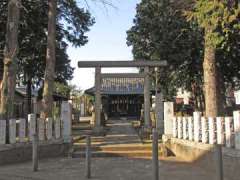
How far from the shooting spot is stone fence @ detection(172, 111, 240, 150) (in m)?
12.9

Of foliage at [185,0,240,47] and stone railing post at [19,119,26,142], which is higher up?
foliage at [185,0,240,47]

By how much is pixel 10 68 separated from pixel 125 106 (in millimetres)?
44440

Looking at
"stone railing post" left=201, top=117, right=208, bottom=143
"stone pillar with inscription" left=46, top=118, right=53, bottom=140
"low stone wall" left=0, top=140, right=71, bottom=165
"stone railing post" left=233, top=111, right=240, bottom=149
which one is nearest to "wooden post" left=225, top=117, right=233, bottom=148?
"stone railing post" left=233, top=111, right=240, bottom=149

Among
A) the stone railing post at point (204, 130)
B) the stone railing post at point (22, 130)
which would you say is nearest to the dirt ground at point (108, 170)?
the stone railing post at point (204, 130)

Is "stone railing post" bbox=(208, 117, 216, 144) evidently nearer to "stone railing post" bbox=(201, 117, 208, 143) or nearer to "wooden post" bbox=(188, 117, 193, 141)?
"stone railing post" bbox=(201, 117, 208, 143)

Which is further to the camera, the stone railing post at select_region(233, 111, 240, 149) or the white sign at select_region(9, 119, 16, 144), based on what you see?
the white sign at select_region(9, 119, 16, 144)

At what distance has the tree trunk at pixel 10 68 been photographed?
18319 millimetres

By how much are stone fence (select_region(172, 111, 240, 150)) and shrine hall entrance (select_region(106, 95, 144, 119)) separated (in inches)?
1683

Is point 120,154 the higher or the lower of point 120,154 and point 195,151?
the lower

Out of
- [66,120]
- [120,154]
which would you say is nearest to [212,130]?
[120,154]

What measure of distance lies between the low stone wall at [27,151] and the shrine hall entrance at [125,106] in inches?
1669

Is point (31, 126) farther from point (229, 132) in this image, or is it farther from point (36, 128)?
point (229, 132)

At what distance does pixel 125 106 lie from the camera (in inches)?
2473

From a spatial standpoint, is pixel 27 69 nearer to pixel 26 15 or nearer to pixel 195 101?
pixel 26 15
